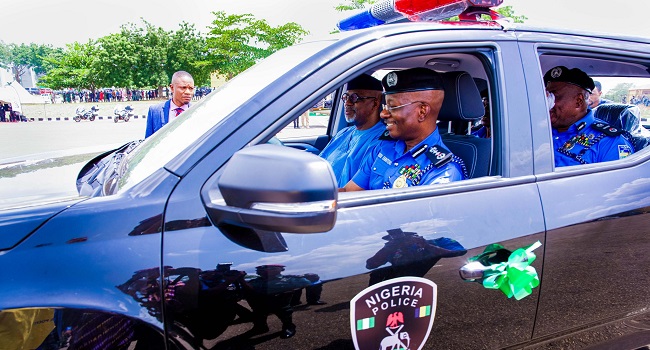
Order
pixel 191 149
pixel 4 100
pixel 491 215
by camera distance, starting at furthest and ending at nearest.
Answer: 1. pixel 4 100
2. pixel 491 215
3. pixel 191 149

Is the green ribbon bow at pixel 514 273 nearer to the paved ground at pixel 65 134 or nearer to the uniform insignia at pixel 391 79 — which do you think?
the paved ground at pixel 65 134

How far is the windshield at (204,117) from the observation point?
1.36 m

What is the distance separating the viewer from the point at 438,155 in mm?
1962

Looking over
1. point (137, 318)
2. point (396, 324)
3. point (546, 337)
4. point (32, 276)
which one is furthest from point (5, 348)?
point (546, 337)

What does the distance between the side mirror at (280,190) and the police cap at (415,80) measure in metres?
1.16

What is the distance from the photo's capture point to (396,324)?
1328 mm

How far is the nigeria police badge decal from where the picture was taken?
129 centimetres

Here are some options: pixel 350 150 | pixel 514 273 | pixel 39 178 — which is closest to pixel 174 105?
pixel 350 150

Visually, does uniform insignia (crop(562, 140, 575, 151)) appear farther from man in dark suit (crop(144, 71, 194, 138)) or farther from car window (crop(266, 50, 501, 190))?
man in dark suit (crop(144, 71, 194, 138))

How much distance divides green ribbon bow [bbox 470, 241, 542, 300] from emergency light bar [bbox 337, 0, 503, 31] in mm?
926

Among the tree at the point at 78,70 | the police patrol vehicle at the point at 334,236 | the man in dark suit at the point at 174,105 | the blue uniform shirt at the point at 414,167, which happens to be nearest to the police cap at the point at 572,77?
the police patrol vehicle at the point at 334,236

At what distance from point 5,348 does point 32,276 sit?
0.55 ft

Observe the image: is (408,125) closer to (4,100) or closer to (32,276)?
(32,276)

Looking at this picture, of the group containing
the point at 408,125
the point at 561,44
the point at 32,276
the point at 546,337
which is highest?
the point at 561,44
